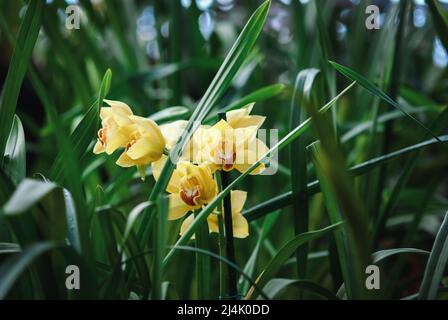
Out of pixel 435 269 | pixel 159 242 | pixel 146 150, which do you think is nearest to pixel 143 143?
pixel 146 150

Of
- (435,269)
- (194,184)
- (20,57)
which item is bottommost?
(435,269)

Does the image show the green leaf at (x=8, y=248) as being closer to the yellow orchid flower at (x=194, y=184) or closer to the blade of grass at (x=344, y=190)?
the yellow orchid flower at (x=194, y=184)

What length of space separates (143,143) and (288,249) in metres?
0.18

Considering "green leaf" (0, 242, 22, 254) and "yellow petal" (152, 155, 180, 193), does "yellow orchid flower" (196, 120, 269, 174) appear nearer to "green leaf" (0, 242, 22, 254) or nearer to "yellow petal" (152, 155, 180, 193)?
"yellow petal" (152, 155, 180, 193)

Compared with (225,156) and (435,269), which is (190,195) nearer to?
(225,156)

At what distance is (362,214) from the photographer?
0.41 meters

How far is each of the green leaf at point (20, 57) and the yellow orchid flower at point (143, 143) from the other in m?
0.13

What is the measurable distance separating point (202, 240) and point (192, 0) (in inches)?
26.8

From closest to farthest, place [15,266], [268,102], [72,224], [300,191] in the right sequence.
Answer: [15,266]
[72,224]
[300,191]
[268,102]

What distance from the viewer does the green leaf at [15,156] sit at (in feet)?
1.76

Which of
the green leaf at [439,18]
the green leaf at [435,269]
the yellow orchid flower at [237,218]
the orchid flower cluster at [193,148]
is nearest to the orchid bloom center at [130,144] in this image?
the orchid flower cluster at [193,148]

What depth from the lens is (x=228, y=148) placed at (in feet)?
1.66
